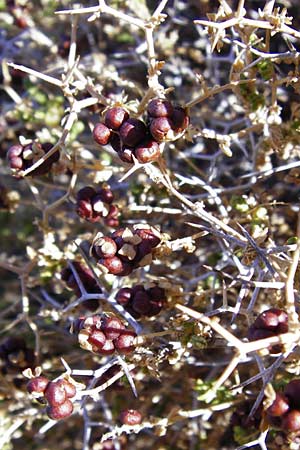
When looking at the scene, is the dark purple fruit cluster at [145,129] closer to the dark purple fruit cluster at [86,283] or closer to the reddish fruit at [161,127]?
the reddish fruit at [161,127]

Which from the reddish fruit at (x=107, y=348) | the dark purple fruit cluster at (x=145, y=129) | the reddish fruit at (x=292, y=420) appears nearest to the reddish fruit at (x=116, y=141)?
the dark purple fruit cluster at (x=145, y=129)

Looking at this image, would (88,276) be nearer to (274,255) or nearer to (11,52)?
(274,255)

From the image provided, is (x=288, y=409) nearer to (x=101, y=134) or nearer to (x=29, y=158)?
(x=101, y=134)

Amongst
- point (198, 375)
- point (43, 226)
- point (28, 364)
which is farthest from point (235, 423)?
point (43, 226)

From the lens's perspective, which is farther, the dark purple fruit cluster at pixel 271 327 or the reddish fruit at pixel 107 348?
the reddish fruit at pixel 107 348

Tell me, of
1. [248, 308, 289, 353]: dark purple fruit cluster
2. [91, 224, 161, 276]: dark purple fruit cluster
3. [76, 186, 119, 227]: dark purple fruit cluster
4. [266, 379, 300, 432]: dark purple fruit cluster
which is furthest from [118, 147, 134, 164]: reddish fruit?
[266, 379, 300, 432]: dark purple fruit cluster
